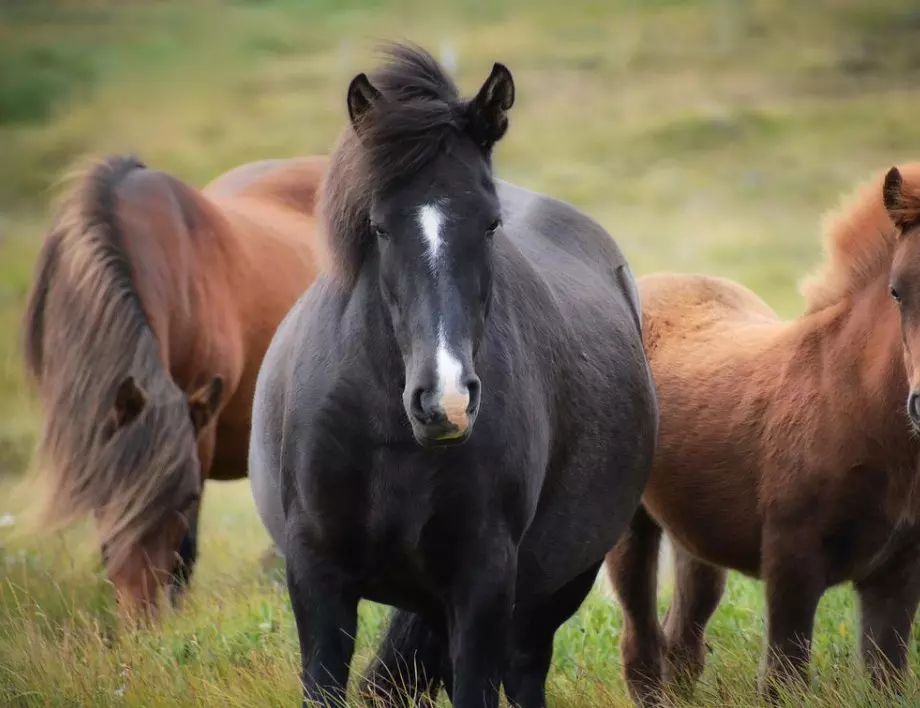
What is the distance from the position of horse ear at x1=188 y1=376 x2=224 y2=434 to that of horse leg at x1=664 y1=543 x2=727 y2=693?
2169 mm

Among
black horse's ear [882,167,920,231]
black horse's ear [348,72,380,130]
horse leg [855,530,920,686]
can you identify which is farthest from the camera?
horse leg [855,530,920,686]

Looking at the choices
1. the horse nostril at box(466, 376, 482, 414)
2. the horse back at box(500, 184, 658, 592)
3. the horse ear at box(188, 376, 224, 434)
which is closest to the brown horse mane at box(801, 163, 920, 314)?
the horse back at box(500, 184, 658, 592)

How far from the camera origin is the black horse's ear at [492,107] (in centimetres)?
313

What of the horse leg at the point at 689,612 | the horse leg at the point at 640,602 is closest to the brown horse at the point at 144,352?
the horse leg at the point at 640,602

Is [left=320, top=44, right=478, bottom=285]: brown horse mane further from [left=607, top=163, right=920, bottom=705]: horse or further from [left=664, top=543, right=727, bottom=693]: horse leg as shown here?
[left=664, top=543, right=727, bottom=693]: horse leg

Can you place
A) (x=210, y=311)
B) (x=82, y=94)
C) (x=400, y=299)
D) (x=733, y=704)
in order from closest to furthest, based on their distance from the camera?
(x=400, y=299), (x=733, y=704), (x=210, y=311), (x=82, y=94)

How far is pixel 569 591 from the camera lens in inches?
172

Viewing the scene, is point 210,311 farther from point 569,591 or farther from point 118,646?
point 569,591

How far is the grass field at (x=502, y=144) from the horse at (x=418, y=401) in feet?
1.79

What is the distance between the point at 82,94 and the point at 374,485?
129ft

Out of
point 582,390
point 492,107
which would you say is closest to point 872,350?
point 582,390

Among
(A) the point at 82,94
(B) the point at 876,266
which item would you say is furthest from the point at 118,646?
(A) the point at 82,94

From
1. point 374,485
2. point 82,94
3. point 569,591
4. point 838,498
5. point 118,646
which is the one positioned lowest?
point 82,94

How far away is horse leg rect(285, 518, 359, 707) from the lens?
328 cm
